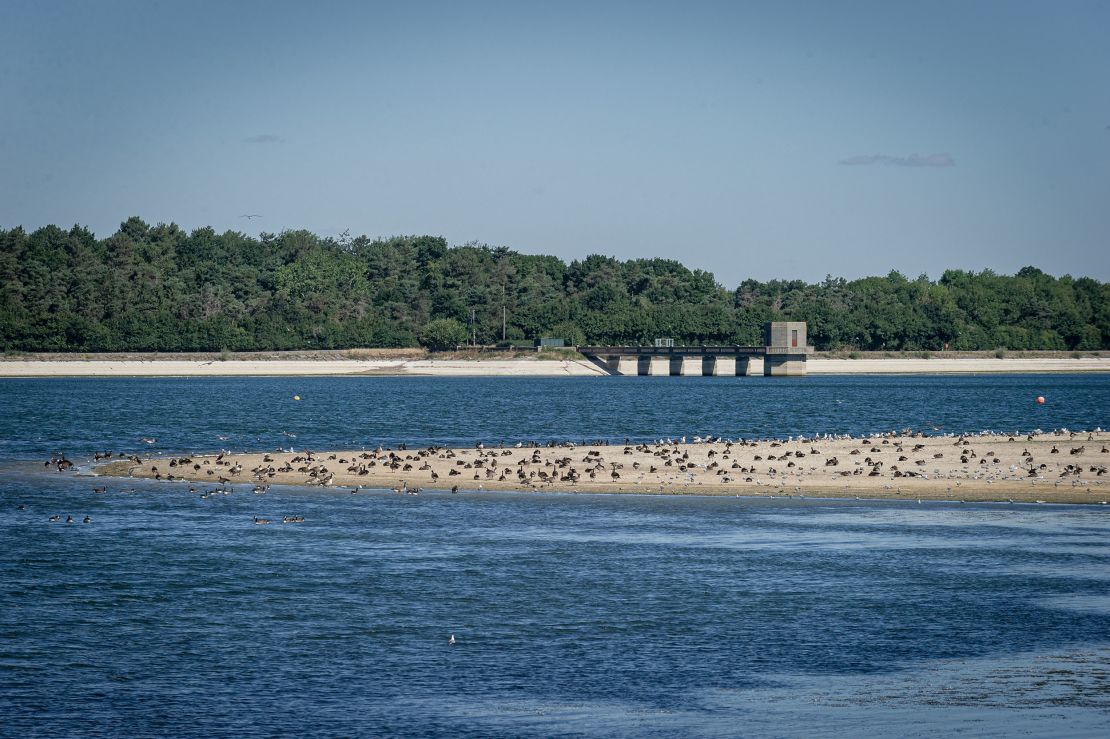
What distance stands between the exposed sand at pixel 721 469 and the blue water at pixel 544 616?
2.48m

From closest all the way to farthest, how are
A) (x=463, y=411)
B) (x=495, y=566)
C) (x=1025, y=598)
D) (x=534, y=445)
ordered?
(x=1025, y=598), (x=495, y=566), (x=534, y=445), (x=463, y=411)

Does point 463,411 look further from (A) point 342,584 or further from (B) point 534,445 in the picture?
(A) point 342,584

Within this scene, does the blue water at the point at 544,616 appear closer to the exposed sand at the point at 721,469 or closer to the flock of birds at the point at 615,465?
the exposed sand at the point at 721,469

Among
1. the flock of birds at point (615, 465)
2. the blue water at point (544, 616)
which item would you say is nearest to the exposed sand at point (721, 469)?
the flock of birds at point (615, 465)

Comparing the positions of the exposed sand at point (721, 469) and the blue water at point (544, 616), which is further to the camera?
the exposed sand at point (721, 469)

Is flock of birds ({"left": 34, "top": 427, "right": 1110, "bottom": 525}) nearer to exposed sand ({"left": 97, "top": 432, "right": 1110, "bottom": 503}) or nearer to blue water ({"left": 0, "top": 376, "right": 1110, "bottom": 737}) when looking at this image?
exposed sand ({"left": 97, "top": 432, "right": 1110, "bottom": 503})

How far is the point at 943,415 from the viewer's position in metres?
99.2

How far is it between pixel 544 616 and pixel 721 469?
25603 millimetres

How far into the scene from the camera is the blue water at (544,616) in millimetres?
19781

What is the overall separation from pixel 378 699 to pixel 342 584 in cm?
913

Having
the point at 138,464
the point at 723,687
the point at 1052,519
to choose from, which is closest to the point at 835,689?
the point at 723,687

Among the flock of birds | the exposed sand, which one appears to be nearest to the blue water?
the exposed sand

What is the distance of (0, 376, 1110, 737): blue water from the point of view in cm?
1978

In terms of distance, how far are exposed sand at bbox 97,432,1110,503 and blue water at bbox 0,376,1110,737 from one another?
2.48 m
